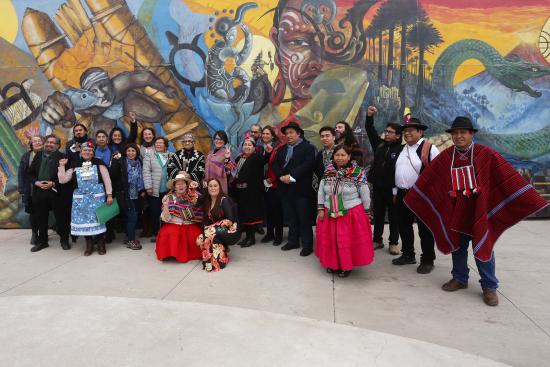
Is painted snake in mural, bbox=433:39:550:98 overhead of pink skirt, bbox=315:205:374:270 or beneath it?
overhead

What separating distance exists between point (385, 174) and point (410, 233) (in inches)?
32.4

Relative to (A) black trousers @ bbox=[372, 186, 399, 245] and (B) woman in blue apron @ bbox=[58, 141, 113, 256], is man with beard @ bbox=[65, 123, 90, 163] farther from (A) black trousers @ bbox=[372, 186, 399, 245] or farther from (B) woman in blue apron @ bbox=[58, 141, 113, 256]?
(A) black trousers @ bbox=[372, 186, 399, 245]

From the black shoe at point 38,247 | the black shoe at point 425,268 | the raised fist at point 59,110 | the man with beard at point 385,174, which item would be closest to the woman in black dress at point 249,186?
the man with beard at point 385,174

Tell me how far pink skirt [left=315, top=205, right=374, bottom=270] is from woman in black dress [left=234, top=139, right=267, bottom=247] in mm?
1615

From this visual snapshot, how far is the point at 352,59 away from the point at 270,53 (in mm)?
1501

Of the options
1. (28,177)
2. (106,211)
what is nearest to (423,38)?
(106,211)

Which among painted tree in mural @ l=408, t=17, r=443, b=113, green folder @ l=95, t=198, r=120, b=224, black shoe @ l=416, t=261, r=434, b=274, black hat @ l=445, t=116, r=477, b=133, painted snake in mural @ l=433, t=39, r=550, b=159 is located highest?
painted tree in mural @ l=408, t=17, r=443, b=113

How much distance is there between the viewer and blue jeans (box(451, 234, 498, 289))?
11.6 feet

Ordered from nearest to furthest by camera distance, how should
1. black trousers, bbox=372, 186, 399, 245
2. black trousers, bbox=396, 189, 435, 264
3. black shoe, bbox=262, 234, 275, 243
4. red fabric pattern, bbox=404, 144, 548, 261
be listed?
red fabric pattern, bbox=404, 144, 548, 261 < black trousers, bbox=396, 189, 435, 264 < black trousers, bbox=372, 186, 399, 245 < black shoe, bbox=262, 234, 275, 243

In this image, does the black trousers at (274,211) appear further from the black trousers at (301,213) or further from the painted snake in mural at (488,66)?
the painted snake in mural at (488,66)

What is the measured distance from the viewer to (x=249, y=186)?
5.44 m

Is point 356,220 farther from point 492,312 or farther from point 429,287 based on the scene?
point 492,312

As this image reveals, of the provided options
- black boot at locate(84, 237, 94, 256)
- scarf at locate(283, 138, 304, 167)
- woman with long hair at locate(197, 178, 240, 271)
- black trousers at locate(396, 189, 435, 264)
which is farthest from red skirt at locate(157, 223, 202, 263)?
black trousers at locate(396, 189, 435, 264)

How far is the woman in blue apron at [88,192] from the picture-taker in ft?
16.8
